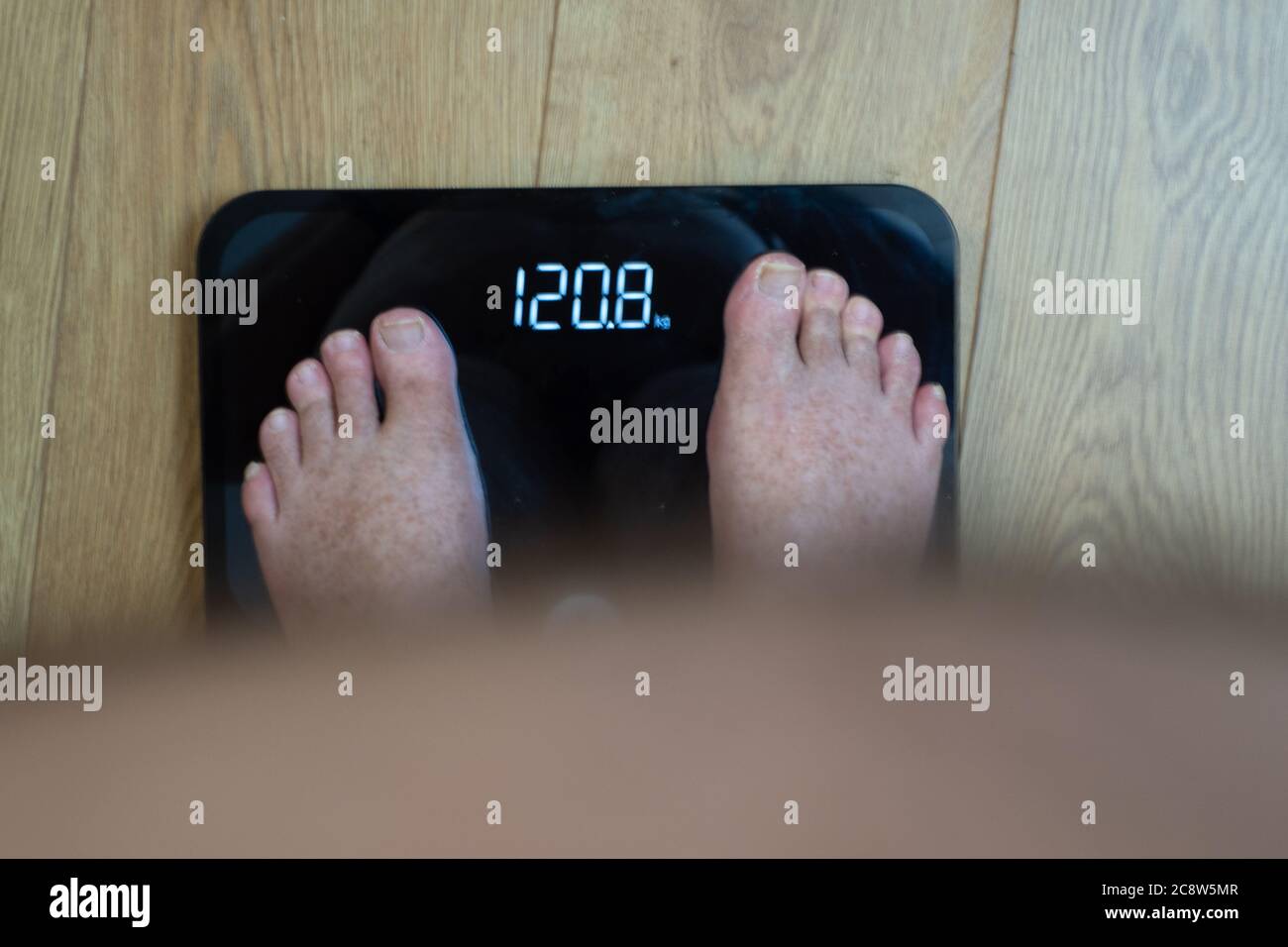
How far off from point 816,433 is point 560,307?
184mm

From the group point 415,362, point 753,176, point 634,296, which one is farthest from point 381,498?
point 753,176

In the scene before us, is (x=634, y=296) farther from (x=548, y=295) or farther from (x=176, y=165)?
(x=176, y=165)

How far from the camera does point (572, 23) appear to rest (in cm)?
65

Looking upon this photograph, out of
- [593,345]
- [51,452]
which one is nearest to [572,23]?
[593,345]

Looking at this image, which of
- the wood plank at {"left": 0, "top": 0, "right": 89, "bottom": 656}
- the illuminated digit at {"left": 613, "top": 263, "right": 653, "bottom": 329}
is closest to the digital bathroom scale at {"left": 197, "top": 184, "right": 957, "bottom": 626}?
the illuminated digit at {"left": 613, "top": 263, "right": 653, "bottom": 329}

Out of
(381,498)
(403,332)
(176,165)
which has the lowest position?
(381,498)

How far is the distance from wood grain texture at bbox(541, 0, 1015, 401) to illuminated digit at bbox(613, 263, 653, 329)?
6 cm

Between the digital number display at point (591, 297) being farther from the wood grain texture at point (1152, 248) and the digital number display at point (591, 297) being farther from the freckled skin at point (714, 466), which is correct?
the wood grain texture at point (1152, 248)

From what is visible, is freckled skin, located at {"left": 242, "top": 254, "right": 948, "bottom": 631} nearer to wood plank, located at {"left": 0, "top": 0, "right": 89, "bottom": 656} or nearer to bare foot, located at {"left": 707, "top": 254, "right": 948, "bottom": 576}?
bare foot, located at {"left": 707, "top": 254, "right": 948, "bottom": 576}

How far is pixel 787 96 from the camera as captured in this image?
25.6 inches

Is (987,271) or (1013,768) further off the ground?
(987,271)
